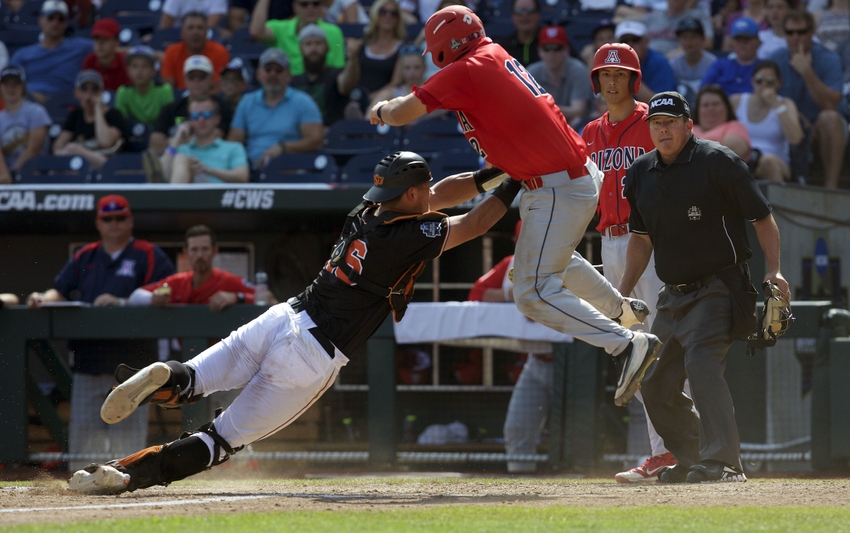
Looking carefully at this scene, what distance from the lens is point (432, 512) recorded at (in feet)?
12.6

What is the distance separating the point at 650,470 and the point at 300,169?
4527 millimetres

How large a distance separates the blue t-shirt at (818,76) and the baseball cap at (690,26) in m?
0.82

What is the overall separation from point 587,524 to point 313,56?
7.55 meters

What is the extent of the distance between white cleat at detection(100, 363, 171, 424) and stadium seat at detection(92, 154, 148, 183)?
194 inches

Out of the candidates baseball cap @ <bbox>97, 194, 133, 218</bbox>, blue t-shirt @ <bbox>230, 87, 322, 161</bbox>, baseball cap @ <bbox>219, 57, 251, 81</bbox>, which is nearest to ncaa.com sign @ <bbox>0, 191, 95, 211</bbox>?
baseball cap @ <bbox>97, 194, 133, 218</bbox>

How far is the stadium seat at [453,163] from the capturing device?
825 cm

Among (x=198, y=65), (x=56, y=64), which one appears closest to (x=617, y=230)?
(x=198, y=65)

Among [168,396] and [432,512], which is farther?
[168,396]

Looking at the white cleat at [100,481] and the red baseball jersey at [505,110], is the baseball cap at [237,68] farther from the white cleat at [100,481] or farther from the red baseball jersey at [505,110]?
the white cleat at [100,481]

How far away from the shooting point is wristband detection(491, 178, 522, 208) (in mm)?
4551

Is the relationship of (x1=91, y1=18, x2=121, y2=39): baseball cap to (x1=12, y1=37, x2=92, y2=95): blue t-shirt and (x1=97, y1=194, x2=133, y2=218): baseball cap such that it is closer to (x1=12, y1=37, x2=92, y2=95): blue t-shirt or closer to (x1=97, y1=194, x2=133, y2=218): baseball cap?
(x1=12, y1=37, x2=92, y2=95): blue t-shirt

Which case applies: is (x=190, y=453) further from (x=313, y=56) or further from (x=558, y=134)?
(x=313, y=56)

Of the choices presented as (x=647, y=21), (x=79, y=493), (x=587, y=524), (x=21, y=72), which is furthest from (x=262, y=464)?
(x=647, y=21)

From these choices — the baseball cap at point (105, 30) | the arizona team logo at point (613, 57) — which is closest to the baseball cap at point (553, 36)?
the arizona team logo at point (613, 57)
